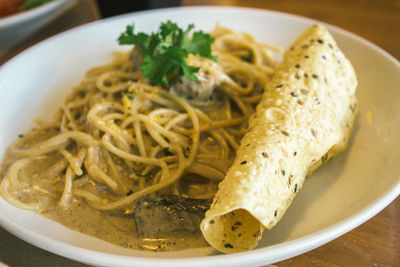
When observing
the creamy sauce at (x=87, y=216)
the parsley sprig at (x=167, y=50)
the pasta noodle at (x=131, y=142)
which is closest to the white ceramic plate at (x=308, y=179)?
the creamy sauce at (x=87, y=216)

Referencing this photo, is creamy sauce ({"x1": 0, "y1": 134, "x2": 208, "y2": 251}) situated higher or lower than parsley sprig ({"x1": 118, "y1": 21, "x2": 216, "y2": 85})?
lower

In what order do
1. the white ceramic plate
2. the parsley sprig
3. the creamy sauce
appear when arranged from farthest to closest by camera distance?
the parsley sprig < the creamy sauce < the white ceramic plate

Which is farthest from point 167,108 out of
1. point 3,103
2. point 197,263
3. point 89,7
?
point 89,7

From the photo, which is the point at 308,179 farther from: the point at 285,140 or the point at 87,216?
the point at 87,216

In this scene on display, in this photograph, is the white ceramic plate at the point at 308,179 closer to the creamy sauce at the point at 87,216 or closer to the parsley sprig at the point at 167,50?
the creamy sauce at the point at 87,216

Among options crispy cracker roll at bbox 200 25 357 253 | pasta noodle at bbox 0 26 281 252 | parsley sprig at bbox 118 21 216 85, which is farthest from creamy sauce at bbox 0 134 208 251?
parsley sprig at bbox 118 21 216 85

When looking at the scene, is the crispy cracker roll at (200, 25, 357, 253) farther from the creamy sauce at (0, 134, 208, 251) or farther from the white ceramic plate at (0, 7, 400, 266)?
the creamy sauce at (0, 134, 208, 251)
